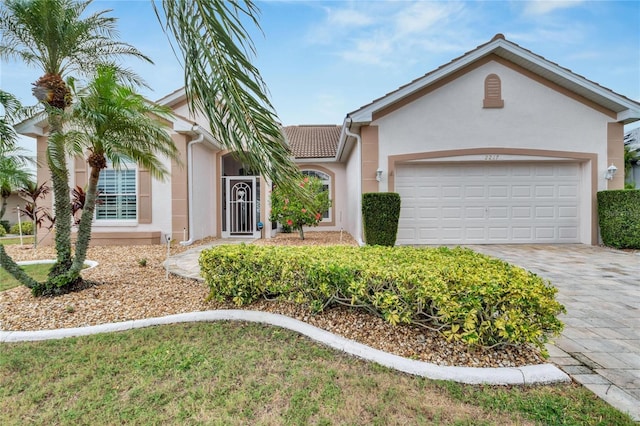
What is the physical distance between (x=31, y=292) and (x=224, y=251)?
355 cm

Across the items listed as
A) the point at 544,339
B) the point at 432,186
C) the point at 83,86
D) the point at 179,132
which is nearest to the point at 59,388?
the point at 544,339

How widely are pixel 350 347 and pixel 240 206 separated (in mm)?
10820

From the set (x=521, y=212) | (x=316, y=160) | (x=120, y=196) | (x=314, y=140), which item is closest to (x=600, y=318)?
(x=521, y=212)

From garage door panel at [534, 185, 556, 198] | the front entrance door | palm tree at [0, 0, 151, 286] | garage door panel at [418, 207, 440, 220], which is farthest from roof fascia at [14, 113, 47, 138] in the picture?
garage door panel at [534, 185, 556, 198]

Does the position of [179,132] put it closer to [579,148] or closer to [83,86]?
[83,86]

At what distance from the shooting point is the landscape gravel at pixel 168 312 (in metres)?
3.17

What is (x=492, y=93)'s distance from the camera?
9906mm

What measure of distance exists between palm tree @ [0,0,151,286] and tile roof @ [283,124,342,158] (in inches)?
319

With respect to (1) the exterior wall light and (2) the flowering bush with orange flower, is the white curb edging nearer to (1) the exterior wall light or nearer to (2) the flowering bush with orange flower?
(2) the flowering bush with orange flower

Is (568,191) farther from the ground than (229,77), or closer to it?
closer to it

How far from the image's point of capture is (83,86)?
5.37 m

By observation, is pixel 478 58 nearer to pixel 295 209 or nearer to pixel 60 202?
pixel 295 209

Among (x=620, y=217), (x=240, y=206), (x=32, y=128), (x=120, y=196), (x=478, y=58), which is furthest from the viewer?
(x=240, y=206)

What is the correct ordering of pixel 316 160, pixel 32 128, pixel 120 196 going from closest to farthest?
pixel 32 128, pixel 120 196, pixel 316 160
